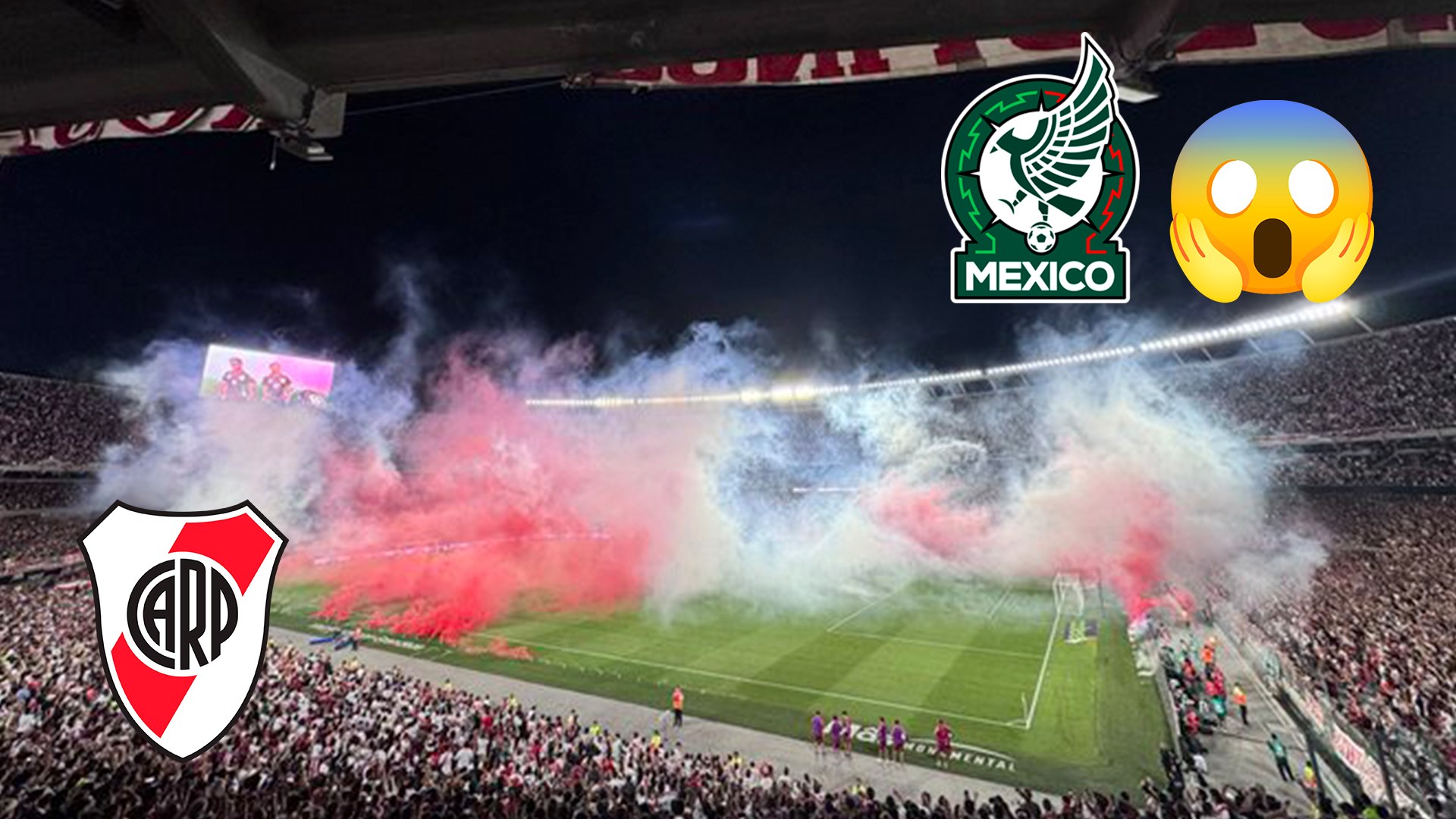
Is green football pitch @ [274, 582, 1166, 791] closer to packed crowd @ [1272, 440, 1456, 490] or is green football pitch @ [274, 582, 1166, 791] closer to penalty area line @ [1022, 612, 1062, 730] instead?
penalty area line @ [1022, 612, 1062, 730]

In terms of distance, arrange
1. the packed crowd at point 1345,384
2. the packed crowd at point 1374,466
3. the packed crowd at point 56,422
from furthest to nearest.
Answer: the packed crowd at point 56,422 → the packed crowd at point 1345,384 → the packed crowd at point 1374,466

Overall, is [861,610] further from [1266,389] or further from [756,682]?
[1266,389]

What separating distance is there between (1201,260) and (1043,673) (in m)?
22.8

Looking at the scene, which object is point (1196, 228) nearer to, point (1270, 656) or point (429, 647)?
point (1270, 656)

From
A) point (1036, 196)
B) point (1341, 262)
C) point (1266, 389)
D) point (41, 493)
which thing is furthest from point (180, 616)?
point (41, 493)

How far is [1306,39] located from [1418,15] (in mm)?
463

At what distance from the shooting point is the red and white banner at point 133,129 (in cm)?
461

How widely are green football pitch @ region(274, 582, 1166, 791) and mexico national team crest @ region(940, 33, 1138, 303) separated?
15737 mm

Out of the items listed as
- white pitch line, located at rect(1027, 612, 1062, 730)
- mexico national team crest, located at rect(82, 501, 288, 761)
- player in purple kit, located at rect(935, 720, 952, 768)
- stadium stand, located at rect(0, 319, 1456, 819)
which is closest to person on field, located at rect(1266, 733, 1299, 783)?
stadium stand, located at rect(0, 319, 1456, 819)

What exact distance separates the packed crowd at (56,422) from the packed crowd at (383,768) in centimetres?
3163

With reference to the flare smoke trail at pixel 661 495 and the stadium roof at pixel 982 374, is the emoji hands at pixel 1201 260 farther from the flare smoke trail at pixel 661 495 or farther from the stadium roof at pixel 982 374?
the stadium roof at pixel 982 374

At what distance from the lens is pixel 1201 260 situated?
18.1ft

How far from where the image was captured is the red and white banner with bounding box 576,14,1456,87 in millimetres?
3535

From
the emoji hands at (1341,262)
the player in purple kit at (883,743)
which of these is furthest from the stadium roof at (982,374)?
the emoji hands at (1341,262)
